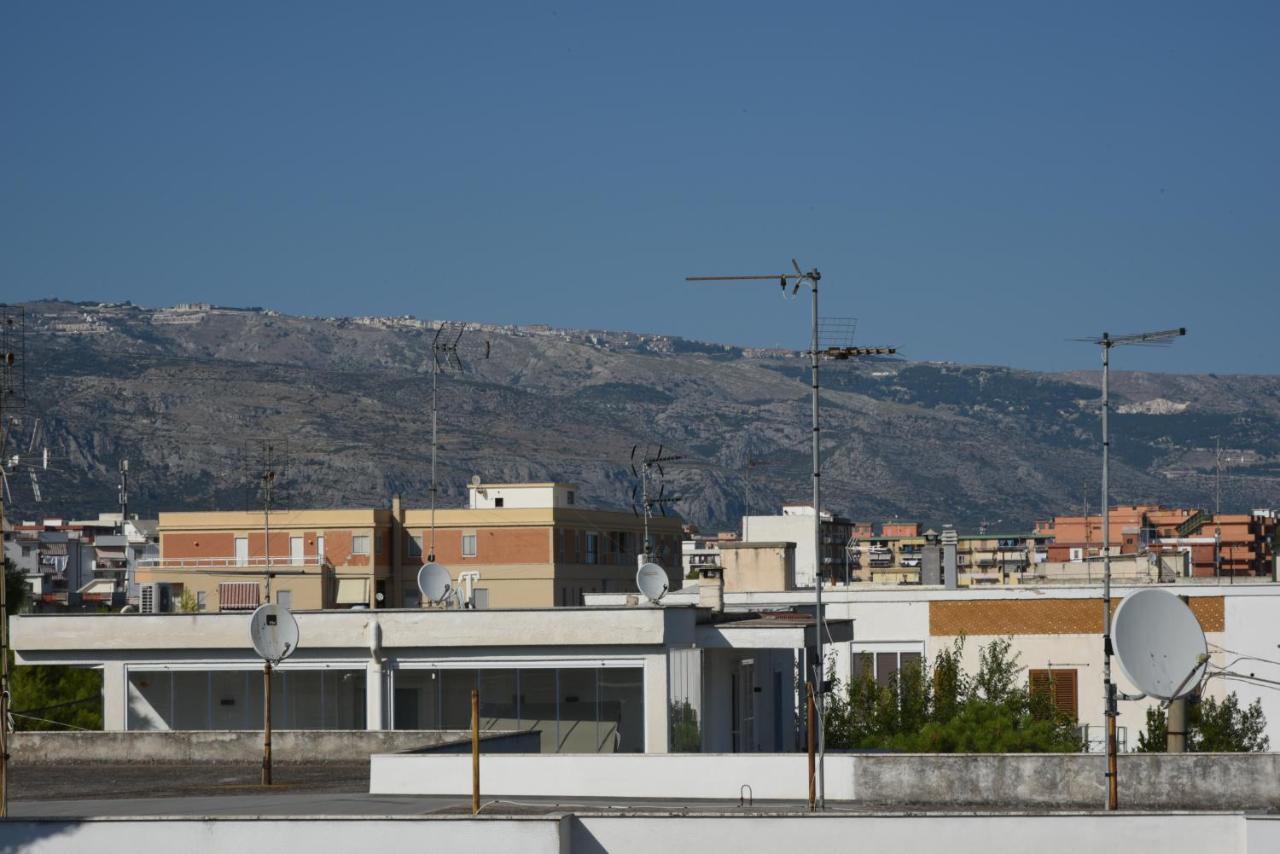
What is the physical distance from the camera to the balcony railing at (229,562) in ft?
370

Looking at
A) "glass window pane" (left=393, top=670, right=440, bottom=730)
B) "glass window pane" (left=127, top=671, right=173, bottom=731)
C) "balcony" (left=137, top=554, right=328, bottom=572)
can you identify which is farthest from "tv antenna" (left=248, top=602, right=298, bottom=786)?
"balcony" (left=137, top=554, right=328, bottom=572)

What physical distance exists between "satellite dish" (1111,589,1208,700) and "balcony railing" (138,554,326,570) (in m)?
91.6

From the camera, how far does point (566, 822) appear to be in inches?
757

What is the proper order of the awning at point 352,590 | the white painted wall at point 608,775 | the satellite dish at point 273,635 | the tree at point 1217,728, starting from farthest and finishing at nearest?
the awning at point 352,590 < the tree at point 1217,728 < the satellite dish at point 273,635 < the white painted wall at point 608,775

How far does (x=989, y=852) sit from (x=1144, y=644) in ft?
10.9

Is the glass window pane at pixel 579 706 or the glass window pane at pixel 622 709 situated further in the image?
the glass window pane at pixel 579 706

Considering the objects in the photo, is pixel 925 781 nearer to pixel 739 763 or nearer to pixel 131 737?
pixel 739 763

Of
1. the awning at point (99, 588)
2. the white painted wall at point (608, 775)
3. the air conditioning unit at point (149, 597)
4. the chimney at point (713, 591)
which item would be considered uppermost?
the chimney at point (713, 591)

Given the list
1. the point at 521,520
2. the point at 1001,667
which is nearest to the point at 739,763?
the point at 1001,667

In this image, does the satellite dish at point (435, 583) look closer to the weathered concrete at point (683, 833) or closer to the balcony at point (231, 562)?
the weathered concrete at point (683, 833)

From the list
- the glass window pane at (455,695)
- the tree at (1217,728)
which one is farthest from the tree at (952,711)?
the glass window pane at (455,695)

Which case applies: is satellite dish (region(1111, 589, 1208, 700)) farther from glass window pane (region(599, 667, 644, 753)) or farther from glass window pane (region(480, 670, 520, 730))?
glass window pane (region(480, 670, 520, 730))

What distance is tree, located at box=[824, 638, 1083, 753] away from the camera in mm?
37219

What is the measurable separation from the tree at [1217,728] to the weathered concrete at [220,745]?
50.2 ft
